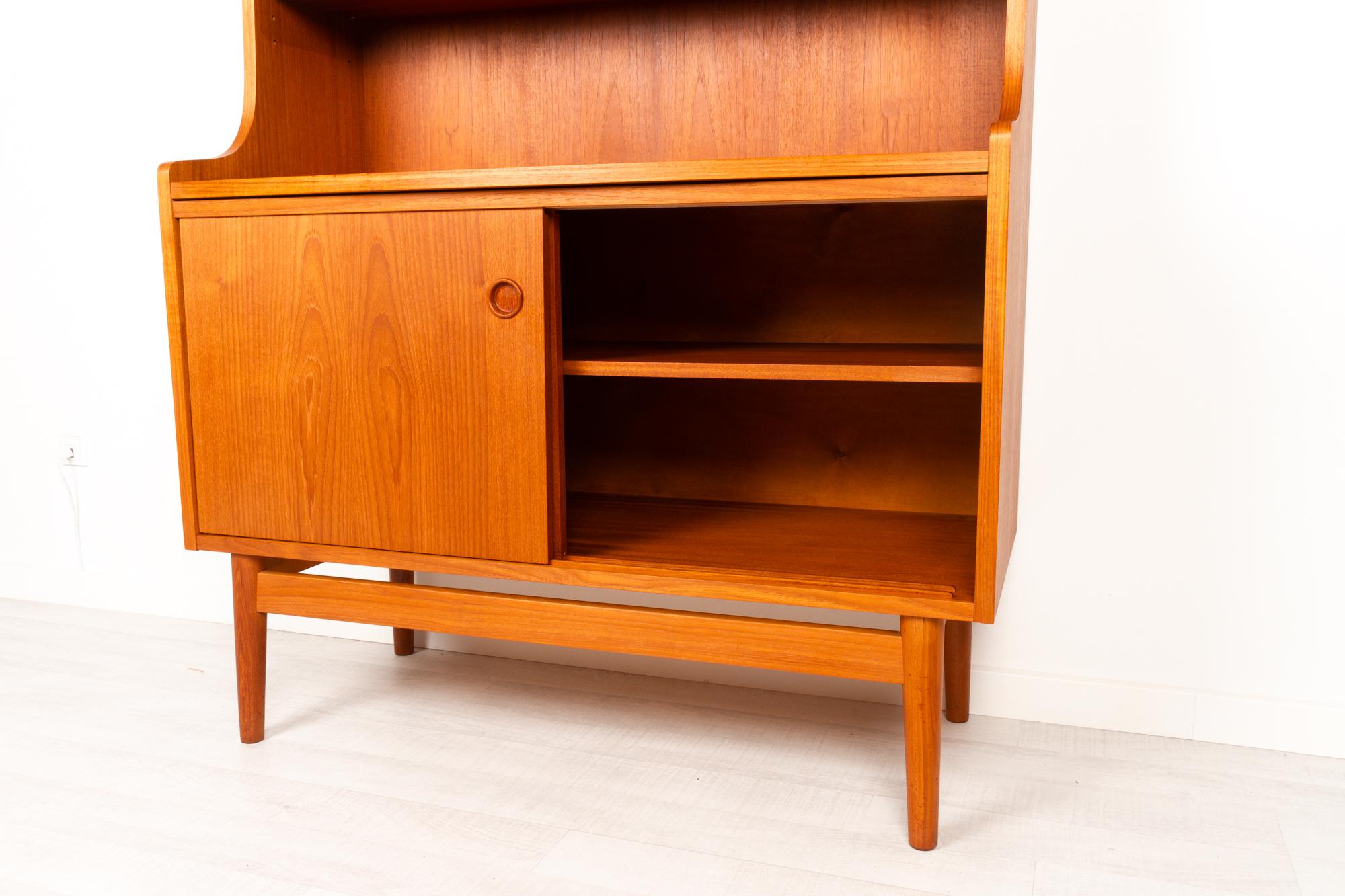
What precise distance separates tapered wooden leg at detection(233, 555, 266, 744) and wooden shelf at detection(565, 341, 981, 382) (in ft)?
1.61

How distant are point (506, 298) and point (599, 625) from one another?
362 mm

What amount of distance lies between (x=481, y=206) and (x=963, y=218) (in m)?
0.61

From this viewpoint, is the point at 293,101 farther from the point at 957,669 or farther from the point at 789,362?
the point at 957,669

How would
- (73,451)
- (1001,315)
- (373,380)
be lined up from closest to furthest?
1. (1001,315)
2. (373,380)
3. (73,451)

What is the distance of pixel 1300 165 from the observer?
1.18 meters

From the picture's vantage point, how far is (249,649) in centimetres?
126

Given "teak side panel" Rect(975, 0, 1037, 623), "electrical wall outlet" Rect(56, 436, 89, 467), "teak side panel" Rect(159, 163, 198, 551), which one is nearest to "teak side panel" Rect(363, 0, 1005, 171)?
"teak side panel" Rect(975, 0, 1037, 623)

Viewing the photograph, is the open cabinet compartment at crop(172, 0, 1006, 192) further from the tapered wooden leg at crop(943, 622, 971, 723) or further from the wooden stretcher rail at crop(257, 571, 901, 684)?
the tapered wooden leg at crop(943, 622, 971, 723)

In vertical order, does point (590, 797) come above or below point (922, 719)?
below

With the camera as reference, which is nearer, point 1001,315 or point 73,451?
point 1001,315

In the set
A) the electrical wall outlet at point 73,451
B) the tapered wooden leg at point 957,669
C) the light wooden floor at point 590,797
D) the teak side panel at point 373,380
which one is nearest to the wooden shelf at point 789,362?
the teak side panel at point 373,380

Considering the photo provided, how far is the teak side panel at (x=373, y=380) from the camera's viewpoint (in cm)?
103

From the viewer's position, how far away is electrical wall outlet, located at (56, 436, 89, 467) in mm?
1851

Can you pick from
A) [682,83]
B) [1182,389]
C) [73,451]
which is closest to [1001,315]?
[1182,389]
